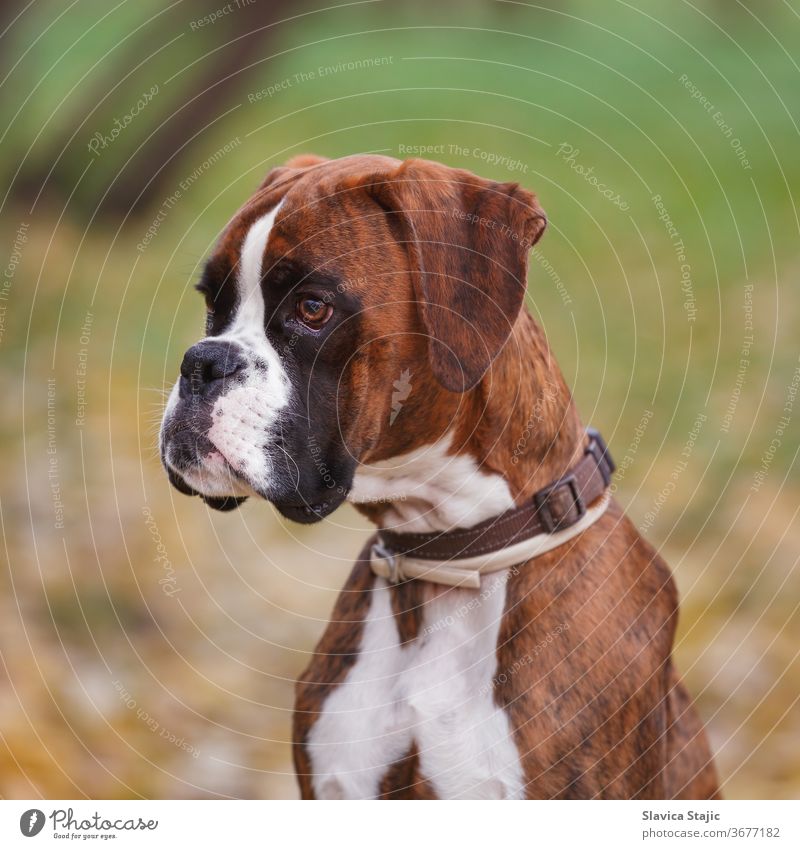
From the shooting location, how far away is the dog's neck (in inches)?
112

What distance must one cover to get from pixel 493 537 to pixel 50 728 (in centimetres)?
216

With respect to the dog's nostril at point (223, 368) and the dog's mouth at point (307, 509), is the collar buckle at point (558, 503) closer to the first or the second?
the dog's mouth at point (307, 509)

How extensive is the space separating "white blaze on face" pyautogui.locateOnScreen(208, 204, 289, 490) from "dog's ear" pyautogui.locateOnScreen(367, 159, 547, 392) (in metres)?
0.35

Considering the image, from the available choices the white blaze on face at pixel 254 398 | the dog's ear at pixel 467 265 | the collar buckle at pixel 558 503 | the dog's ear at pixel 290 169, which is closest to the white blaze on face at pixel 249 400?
the white blaze on face at pixel 254 398

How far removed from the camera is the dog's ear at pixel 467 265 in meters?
2.73

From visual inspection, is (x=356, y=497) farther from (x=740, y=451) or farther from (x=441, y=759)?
(x=740, y=451)

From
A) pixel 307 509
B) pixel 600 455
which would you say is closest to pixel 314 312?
pixel 307 509

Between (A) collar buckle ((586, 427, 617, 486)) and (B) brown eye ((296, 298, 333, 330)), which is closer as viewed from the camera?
(B) brown eye ((296, 298, 333, 330))

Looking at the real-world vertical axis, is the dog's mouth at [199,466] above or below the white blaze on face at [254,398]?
below

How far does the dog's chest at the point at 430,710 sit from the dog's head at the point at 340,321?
48 cm
